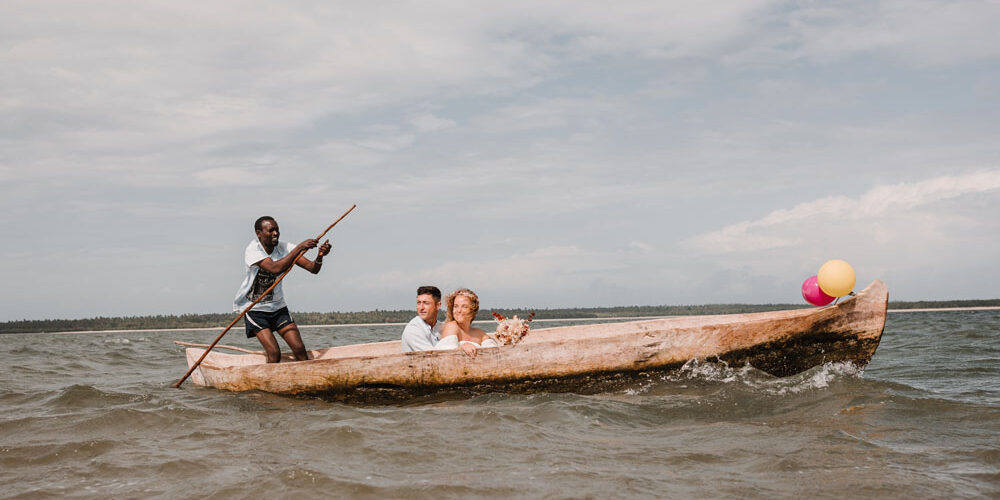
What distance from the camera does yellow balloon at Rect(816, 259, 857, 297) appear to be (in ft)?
21.5

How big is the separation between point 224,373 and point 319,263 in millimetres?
1647

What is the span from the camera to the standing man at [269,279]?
7.27 metres

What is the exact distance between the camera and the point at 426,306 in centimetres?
722

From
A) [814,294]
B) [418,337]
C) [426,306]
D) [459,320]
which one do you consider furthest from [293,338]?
[814,294]

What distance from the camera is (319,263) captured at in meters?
7.71

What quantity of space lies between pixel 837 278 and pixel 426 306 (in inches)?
161

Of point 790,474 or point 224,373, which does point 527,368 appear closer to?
point 790,474

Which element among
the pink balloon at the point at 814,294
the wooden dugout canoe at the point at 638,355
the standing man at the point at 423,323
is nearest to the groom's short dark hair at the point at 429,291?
the standing man at the point at 423,323

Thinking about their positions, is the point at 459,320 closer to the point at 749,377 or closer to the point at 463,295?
the point at 463,295

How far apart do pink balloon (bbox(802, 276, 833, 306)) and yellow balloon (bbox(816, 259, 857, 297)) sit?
0.28 meters

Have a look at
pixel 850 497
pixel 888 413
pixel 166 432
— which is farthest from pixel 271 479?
pixel 888 413

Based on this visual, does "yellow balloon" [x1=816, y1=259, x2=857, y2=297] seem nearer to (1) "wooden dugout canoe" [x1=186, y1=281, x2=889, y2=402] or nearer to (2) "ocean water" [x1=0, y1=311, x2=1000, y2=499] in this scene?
(1) "wooden dugout canoe" [x1=186, y1=281, x2=889, y2=402]

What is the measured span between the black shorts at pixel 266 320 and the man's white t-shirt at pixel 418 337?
1488 mm

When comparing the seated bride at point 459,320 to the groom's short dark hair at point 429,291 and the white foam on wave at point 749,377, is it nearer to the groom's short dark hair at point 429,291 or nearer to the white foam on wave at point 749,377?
the groom's short dark hair at point 429,291
